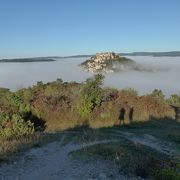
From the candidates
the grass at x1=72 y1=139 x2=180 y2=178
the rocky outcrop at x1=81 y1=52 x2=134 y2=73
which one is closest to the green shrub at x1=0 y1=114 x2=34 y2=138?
the grass at x1=72 y1=139 x2=180 y2=178

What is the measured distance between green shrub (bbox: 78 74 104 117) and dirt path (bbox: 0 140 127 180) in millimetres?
18525

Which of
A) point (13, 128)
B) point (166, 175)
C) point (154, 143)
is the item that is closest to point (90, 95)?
point (13, 128)

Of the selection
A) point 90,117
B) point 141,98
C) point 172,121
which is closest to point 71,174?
point 90,117

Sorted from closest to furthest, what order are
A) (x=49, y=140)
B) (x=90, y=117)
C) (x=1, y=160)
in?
(x=1, y=160) → (x=49, y=140) → (x=90, y=117)

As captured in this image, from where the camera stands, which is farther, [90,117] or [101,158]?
[90,117]

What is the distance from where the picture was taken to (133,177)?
16.1 metres

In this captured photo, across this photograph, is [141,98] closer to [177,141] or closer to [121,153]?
[177,141]

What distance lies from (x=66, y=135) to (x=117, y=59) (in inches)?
5651

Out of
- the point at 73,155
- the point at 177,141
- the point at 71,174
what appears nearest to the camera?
the point at 71,174

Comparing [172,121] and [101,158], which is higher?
[101,158]

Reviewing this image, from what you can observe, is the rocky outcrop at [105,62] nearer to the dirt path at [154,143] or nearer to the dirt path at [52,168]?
the dirt path at [154,143]

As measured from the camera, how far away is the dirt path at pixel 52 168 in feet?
51.4

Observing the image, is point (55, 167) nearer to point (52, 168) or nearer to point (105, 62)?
point (52, 168)

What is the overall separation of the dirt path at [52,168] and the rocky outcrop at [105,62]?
112 m
